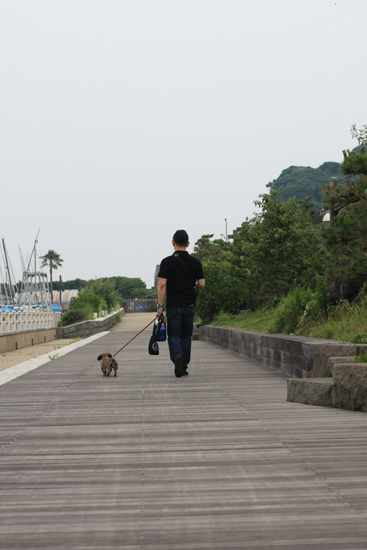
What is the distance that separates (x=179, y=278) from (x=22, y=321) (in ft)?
85.6

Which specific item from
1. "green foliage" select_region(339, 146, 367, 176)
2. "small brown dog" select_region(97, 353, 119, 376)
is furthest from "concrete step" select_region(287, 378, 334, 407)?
"green foliage" select_region(339, 146, 367, 176)

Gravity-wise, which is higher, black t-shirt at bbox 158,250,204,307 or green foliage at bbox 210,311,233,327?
black t-shirt at bbox 158,250,204,307

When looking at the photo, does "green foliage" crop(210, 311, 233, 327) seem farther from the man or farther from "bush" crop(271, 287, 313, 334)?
the man

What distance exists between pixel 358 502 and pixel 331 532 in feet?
1.30

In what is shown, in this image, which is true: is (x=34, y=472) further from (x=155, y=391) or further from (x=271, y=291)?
(x=271, y=291)

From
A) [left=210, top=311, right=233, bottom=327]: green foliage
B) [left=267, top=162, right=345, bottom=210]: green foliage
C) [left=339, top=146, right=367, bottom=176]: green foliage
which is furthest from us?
[left=267, top=162, right=345, bottom=210]: green foliage

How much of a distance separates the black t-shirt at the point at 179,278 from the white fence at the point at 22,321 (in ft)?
69.5

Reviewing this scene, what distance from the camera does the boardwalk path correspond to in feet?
8.03

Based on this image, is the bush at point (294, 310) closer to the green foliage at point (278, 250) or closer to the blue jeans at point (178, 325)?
the blue jeans at point (178, 325)

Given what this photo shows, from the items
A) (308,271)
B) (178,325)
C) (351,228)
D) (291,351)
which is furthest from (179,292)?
(308,271)

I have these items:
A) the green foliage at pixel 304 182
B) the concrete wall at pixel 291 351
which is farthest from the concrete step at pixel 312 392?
the green foliage at pixel 304 182

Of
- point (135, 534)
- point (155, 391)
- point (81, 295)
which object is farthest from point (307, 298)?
point (81, 295)

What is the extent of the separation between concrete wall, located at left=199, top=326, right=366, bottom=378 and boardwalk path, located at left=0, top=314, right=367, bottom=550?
74 centimetres

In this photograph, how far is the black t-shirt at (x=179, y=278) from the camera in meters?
7.84
